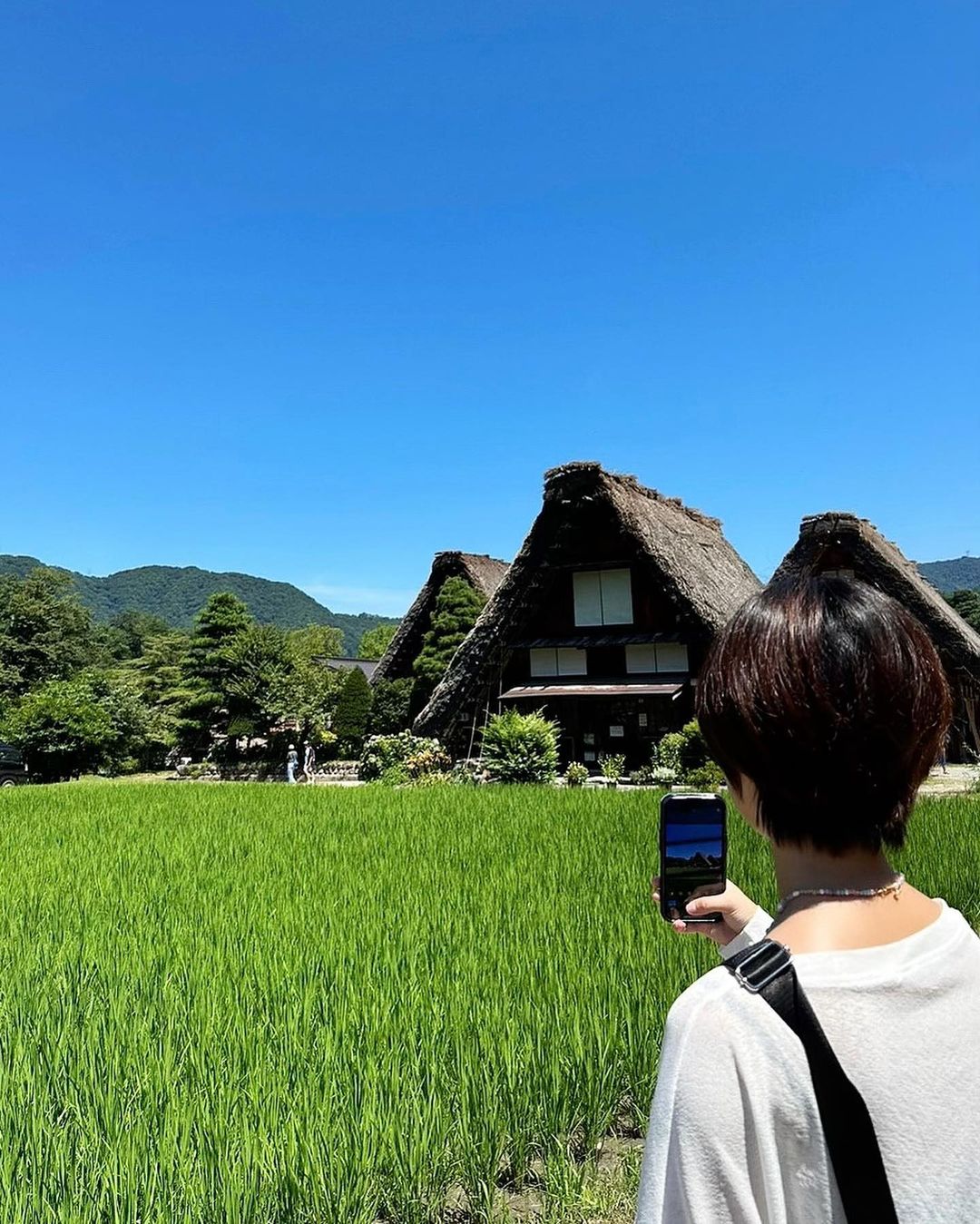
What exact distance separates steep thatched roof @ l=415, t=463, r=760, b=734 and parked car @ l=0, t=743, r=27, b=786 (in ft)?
31.0

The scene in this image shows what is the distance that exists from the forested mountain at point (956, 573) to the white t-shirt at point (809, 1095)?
136 metres

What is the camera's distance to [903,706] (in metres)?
0.77

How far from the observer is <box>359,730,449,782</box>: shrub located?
1477 centimetres

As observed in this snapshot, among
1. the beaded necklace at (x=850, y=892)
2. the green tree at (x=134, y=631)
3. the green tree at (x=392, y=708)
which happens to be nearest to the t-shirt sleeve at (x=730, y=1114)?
the beaded necklace at (x=850, y=892)

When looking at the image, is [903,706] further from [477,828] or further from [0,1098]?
[477,828]

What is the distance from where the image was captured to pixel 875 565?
45.5ft

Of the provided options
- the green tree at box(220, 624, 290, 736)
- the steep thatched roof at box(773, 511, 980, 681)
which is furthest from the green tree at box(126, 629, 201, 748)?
the steep thatched roof at box(773, 511, 980, 681)

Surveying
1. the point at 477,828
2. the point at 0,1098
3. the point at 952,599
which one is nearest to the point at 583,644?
the point at 477,828

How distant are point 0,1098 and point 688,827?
183 cm

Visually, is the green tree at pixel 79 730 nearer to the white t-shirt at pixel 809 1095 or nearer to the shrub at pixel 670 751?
the shrub at pixel 670 751

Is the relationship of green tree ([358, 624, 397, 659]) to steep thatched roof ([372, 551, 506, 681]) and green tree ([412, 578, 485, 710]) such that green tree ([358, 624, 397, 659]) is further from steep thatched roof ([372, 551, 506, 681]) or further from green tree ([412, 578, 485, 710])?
green tree ([412, 578, 485, 710])

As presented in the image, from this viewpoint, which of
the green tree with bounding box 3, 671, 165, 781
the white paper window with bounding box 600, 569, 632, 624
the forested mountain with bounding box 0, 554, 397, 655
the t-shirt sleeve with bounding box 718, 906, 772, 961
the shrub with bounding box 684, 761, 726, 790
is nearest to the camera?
the t-shirt sleeve with bounding box 718, 906, 772, 961

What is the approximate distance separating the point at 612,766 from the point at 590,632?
233 cm

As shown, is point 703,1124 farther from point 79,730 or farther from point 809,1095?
point 79,730
